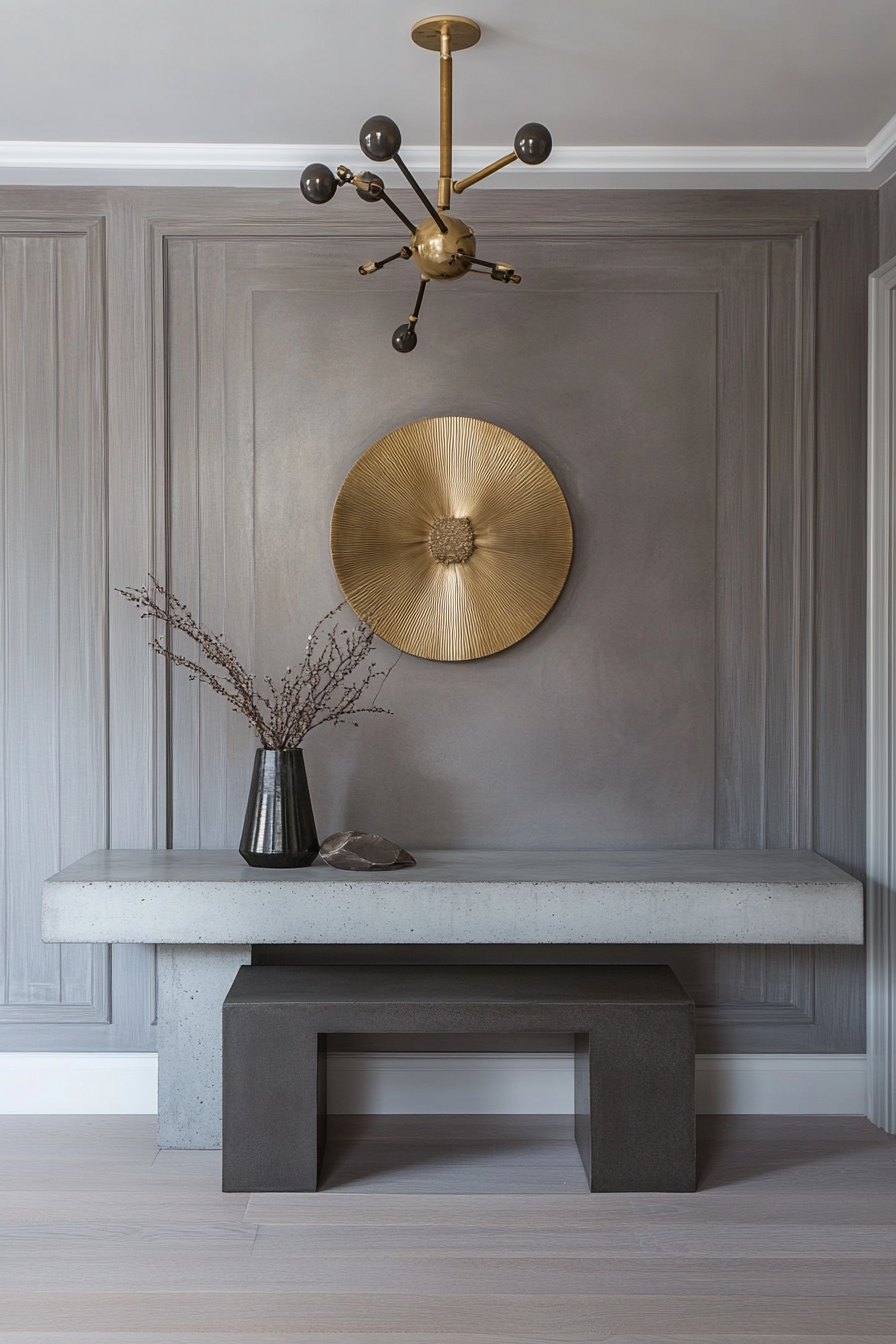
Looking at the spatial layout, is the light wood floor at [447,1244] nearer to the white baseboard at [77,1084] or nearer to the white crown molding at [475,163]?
the white baseboard at [77,1084]

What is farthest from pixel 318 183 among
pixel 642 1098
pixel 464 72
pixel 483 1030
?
pixel 642 1098

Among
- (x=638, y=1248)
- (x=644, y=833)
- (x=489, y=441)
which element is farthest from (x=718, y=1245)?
(x=489, y=441)

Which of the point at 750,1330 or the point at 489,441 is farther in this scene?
the point at 489,441

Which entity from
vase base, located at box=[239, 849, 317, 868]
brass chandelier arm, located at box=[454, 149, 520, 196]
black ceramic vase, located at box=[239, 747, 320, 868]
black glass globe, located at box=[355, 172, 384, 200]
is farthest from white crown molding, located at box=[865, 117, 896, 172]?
vase base, located at box=[239, 849, 317, 868]

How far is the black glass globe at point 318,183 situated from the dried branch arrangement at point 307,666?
1308 millimetres

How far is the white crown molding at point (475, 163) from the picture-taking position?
10.4 ft

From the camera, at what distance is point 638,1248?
251 cm

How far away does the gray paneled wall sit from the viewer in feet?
10.7

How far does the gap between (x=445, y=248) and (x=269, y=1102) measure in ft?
6.90

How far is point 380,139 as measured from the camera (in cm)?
198

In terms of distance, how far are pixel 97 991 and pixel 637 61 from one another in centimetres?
296

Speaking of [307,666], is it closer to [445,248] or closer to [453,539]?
[453,539]

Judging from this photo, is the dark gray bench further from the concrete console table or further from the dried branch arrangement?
the dried branch arrangement

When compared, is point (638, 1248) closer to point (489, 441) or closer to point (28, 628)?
point (489, 441)
